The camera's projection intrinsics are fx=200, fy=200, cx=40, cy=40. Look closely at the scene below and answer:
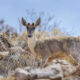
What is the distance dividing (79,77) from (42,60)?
2.84 m

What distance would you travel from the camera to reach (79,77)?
7.94 m

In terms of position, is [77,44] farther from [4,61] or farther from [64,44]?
[4,61]

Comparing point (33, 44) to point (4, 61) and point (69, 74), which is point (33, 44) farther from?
point (4, 61)

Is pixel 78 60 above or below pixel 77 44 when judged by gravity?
below

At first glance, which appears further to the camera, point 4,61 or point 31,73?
point 4,61

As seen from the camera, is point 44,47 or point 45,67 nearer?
point 45,67

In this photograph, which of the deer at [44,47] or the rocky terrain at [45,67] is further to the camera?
the deer at [44,47]

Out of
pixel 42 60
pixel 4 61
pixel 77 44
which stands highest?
pixel 77 44

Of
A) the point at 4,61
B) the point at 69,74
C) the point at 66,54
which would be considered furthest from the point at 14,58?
the point at 69,74

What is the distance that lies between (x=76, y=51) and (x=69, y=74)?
7.33 ft

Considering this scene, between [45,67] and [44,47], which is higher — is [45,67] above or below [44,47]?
below

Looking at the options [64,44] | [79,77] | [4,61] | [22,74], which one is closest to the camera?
[22,74]

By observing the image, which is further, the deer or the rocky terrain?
the deer

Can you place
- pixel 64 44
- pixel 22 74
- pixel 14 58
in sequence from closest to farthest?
pixel 22 74, pixel 64 44, pixel 14 58
